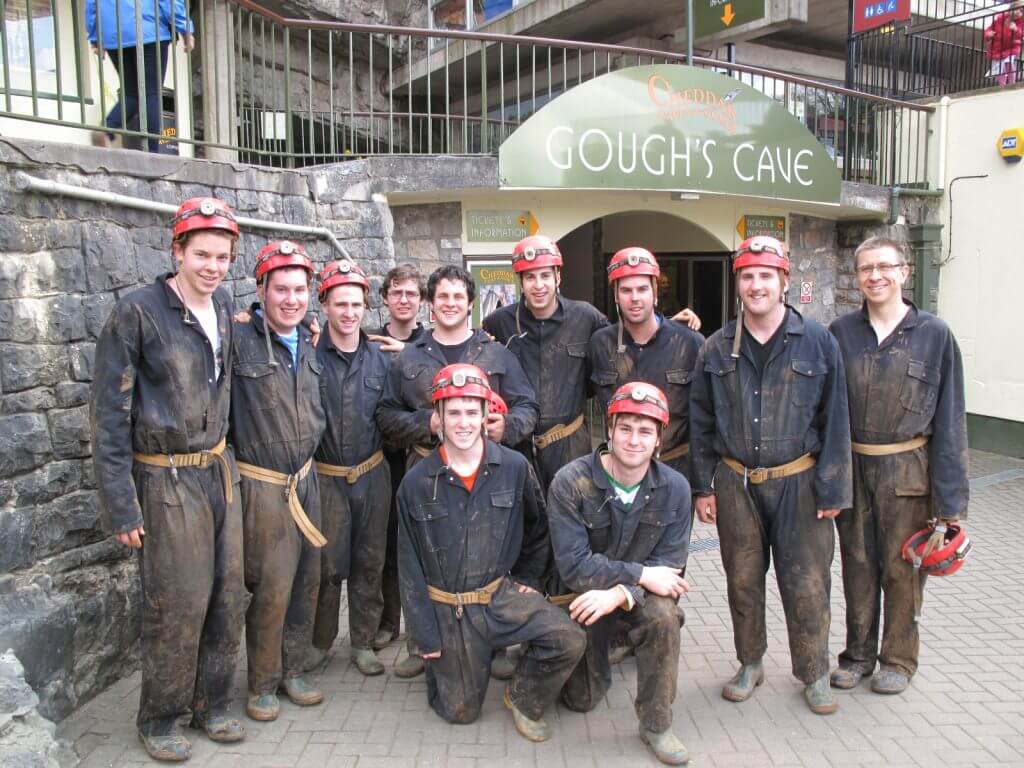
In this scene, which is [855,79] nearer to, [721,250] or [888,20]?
[888,20]

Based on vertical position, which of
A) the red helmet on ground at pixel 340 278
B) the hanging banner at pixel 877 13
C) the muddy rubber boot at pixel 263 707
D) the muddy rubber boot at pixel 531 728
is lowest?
the muddy rubber boot at pixel 531 728

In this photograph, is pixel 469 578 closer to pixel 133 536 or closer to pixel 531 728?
pixel 531 728

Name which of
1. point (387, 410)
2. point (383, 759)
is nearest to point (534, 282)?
point (387, 410)

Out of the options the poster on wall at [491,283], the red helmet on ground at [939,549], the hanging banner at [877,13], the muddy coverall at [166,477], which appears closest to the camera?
the muddy coverall at [166,477]

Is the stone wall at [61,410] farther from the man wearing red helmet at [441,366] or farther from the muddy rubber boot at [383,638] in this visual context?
the man wearing red helmet at [441,366]

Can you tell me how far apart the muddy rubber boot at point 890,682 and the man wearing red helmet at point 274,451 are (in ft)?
8.52

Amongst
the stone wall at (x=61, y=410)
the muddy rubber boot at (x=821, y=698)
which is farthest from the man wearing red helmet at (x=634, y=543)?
the stone wall at (x=61, y=410)

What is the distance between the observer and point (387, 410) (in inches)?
167

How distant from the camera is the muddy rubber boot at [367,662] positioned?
429cm

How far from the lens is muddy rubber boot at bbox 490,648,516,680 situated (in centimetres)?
426

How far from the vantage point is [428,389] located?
422 cm

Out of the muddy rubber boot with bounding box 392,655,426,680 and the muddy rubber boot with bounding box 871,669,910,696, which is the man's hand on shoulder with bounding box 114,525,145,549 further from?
the muddy rubber boot with bounding box 871,669,910,696

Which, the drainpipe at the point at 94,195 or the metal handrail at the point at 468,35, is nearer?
the drainpipe at the point at 94,195

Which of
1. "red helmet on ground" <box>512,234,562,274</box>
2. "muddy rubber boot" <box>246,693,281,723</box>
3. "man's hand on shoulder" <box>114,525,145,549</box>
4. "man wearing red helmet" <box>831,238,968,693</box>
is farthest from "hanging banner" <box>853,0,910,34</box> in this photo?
"man's hand on shoulder" <box>114,525,145,549</box>
